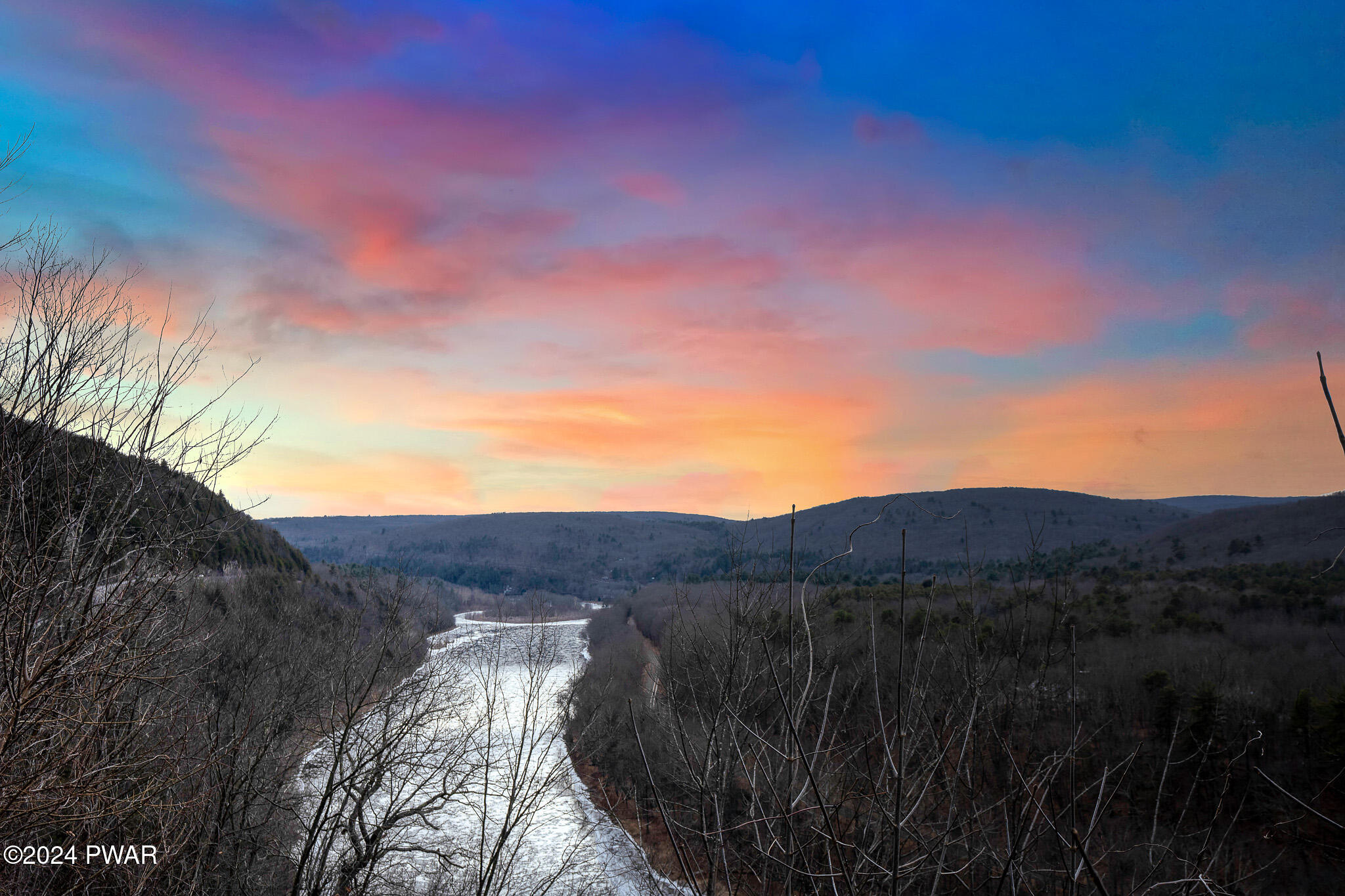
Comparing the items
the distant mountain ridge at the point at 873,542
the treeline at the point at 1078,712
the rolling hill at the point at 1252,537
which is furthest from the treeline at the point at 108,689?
the rolling hill at the point at 1252,537

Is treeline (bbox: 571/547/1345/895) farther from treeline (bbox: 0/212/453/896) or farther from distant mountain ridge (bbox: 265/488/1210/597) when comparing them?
distant mountain ridge (bbox: 265/488/1210/597)

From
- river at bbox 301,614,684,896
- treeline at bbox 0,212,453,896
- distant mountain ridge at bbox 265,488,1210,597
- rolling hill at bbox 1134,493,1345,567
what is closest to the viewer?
treeline at bbox 0,212,453,896

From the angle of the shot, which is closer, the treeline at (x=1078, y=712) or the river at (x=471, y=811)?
the treeline at (x=1078, y=712)

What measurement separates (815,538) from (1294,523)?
65.0 metres

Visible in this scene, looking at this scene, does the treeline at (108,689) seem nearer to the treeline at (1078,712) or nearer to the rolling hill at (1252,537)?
the treeline at (1078,712)

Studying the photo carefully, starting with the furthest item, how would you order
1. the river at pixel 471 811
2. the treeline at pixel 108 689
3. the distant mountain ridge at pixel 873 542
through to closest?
1. the distant mountain ridge at pixel 873 542
2. the river at pixel 471 811
3. the treeline at pixel 108 689

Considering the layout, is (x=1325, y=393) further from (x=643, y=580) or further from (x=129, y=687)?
(x=643, y=580)

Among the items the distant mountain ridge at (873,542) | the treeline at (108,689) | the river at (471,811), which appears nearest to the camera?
the treeline at (108,689)

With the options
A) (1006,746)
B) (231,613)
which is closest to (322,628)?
(231,613)

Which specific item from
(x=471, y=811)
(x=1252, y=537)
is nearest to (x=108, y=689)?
(x=471, y=811)

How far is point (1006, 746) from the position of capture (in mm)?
3812

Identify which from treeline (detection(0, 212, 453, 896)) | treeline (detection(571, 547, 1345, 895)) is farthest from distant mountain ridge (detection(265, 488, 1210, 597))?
treeline (detection(0, 212, 453, 896))

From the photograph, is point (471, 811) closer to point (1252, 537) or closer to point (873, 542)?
point (1252, 537)

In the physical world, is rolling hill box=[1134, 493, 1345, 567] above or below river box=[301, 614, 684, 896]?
above
